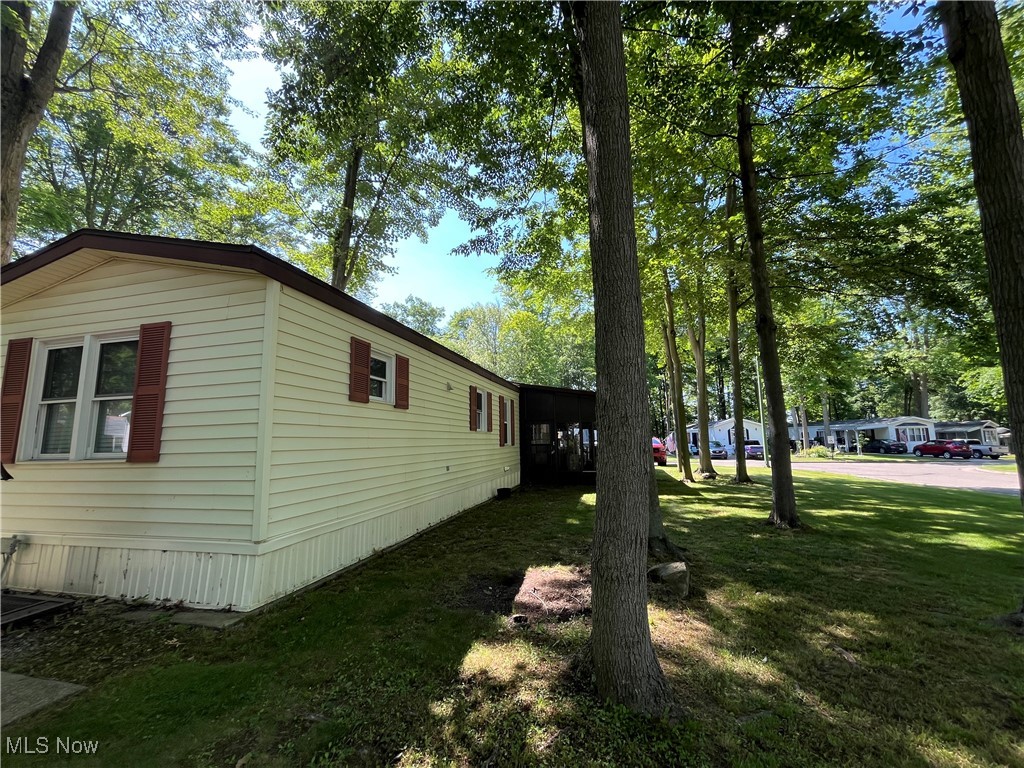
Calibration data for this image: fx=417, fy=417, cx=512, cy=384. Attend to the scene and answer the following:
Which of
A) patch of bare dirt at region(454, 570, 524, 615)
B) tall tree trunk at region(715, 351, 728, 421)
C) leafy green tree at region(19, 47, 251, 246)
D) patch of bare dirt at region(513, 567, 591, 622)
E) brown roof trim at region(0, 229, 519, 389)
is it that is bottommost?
patch of bare dirt at region(454, 570, 524, 615)

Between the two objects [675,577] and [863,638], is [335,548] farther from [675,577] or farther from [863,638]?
[863,638]

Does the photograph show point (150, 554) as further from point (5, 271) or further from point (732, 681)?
point (732, 681)

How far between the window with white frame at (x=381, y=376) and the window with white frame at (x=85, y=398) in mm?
2696

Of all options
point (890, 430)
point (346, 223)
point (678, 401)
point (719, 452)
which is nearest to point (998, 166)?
point (678, 401)

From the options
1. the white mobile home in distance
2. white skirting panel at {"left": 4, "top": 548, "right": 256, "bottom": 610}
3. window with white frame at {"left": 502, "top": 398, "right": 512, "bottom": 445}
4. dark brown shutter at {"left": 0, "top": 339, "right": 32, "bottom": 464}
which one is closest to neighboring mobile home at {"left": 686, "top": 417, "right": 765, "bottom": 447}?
the white mobile home in distance

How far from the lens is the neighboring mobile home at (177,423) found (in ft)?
13.6

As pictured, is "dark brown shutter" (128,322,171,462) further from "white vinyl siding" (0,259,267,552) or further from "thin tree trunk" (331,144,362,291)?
"thin tree trunk" (331,144,362,291)

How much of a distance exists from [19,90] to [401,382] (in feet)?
23.9

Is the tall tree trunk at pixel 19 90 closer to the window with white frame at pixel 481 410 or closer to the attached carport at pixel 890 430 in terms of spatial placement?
the window with white frame at pixel 481 410

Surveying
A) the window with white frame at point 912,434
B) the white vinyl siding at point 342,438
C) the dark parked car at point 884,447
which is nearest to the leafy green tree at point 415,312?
the white vinyl siding at point 342,438

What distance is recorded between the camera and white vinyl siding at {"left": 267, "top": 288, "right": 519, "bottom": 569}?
4406 mm

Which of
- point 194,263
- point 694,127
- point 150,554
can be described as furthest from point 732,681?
point 694,127

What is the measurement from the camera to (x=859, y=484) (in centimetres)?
1362

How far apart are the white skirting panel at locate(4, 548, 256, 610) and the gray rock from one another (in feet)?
13.7
